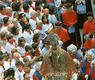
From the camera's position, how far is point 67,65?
8703mm

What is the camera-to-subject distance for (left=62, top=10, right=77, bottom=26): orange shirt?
15.3 meters

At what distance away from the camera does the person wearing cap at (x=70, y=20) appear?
15320 millimetres

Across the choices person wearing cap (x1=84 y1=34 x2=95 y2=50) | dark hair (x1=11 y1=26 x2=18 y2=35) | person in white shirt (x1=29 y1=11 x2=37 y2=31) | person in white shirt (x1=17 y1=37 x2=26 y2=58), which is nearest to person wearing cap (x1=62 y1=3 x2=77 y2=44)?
person in white shirt (x1=29 y1=11 x2=37 y2=31)

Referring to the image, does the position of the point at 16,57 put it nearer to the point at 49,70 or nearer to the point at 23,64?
the point at 23,64

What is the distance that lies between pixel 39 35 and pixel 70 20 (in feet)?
6.69

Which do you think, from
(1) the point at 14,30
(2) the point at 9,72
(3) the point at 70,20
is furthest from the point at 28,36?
(2) the point at 9,72

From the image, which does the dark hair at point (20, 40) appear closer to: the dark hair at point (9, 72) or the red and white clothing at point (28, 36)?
the red and white clothing at point (28, 36)

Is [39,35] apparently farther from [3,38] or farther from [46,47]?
[3,38]

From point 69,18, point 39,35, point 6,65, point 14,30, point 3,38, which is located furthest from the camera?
point 69,18

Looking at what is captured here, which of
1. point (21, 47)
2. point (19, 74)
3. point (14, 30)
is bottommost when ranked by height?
point (19, 74)

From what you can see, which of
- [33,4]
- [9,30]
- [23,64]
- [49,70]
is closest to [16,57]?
[23,64]

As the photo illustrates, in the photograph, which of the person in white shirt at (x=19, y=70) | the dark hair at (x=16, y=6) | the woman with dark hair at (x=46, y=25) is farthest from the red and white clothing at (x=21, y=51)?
the dark hair at (x=16, y=6)

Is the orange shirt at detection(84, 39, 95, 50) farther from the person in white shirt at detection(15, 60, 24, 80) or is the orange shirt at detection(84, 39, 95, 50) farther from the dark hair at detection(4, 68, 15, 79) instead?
the dark hair at detection(4, 68, 15, 79)

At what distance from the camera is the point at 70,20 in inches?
606
